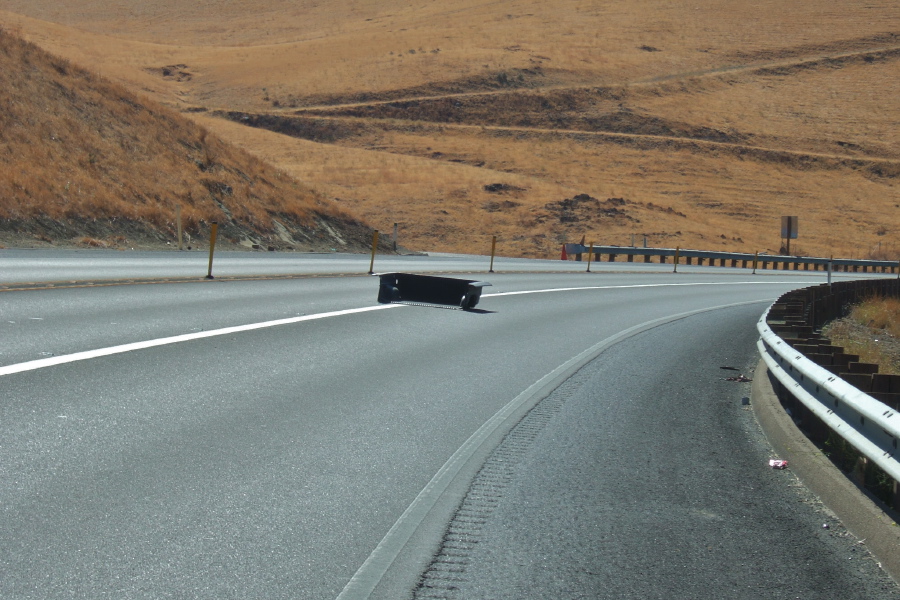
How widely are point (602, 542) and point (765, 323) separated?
5986 mm

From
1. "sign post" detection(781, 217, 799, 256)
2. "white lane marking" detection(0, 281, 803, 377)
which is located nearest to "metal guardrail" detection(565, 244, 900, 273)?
"sign post" detection(781, 217, 799, 256)

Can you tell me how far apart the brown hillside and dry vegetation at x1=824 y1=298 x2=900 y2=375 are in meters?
19.3

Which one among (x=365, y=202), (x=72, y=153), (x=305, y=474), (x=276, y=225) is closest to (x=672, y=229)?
(x=365, y=202)

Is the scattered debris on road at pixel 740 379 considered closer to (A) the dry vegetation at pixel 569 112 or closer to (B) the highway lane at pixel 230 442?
(B) the highway lane at pixel 230 442

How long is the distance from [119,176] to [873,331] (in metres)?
23.7

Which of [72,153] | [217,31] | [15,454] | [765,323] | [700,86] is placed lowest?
[15,454]

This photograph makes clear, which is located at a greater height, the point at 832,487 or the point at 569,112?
the point at 569,112

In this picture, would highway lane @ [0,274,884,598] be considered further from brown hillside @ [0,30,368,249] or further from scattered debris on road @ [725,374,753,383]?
brown hillside @ [0,30,368,249]

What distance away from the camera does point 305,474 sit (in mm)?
6621

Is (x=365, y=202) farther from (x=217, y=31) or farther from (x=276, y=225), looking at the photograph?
(x=217, y=31)

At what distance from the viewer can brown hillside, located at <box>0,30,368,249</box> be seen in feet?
98.6

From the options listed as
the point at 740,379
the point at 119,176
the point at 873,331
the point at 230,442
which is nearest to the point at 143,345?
the point at 230,442

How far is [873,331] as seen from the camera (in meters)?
24.0

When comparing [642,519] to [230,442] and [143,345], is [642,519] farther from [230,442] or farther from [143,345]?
[143,345]
